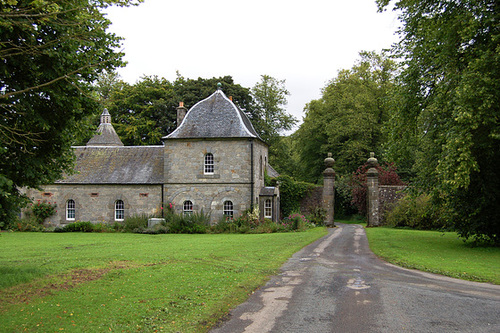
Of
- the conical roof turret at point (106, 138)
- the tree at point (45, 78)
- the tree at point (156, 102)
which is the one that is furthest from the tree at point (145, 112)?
the tree at point (45, 78)

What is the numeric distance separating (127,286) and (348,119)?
3341 centimetres

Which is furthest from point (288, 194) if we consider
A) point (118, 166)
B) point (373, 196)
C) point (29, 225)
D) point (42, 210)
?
point (29, 225)

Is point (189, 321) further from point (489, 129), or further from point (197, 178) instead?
point (197, 178)

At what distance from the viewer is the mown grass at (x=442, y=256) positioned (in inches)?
423

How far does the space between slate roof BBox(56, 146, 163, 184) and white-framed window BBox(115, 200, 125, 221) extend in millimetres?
1431

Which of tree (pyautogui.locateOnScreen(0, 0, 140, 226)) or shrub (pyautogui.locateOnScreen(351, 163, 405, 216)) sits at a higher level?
tree (pyautogui.locateOnScreen(0, 0, 140, 226))

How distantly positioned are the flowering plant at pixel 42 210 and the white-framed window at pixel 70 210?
0.82 meters

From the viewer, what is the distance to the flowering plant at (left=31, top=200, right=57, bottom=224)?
27.6m

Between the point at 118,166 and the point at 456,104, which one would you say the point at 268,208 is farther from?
the point at 456,104

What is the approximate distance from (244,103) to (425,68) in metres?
29.5

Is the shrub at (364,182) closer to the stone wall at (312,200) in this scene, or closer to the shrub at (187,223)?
the stone wall at (312,200)

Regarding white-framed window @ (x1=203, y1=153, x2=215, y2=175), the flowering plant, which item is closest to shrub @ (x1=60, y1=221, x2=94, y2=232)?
the flowering plant

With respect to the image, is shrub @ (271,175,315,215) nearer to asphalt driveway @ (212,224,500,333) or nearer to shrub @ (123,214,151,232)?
shrub @ (123,214,151,232)

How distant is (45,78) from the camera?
853 cm
